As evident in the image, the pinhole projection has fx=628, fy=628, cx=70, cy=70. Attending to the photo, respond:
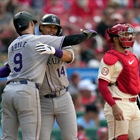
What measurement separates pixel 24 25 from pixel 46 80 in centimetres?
77

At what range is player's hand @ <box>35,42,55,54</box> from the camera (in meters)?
7.46

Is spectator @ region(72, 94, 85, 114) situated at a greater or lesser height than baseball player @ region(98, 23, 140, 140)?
lesser

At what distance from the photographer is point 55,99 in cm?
806

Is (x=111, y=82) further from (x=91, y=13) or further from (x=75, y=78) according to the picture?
(x=91, y=13)

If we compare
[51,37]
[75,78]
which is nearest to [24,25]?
[51,37]

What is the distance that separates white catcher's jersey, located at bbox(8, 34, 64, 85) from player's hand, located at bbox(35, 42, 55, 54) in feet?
0.51

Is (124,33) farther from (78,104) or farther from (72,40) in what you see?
(78,104)

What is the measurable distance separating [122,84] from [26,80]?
1.23 m

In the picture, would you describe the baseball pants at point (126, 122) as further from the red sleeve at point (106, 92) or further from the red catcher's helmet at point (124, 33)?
the red catcher's helmet at point (124, 33)

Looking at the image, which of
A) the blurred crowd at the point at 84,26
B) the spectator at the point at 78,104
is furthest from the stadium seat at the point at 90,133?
the spectator at the point at 78,104

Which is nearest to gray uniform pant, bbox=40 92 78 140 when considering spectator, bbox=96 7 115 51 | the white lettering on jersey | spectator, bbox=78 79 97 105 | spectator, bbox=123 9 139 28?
the white lettering on jersey

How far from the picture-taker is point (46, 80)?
8031 mm

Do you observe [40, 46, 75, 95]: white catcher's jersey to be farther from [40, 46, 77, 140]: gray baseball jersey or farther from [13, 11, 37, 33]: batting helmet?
[13, 11, 37, 33]: batting helmet

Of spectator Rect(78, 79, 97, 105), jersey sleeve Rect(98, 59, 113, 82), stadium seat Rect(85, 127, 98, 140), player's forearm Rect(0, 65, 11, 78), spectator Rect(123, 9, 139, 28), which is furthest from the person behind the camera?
spectator Rect(123, 9, 139, 28)
